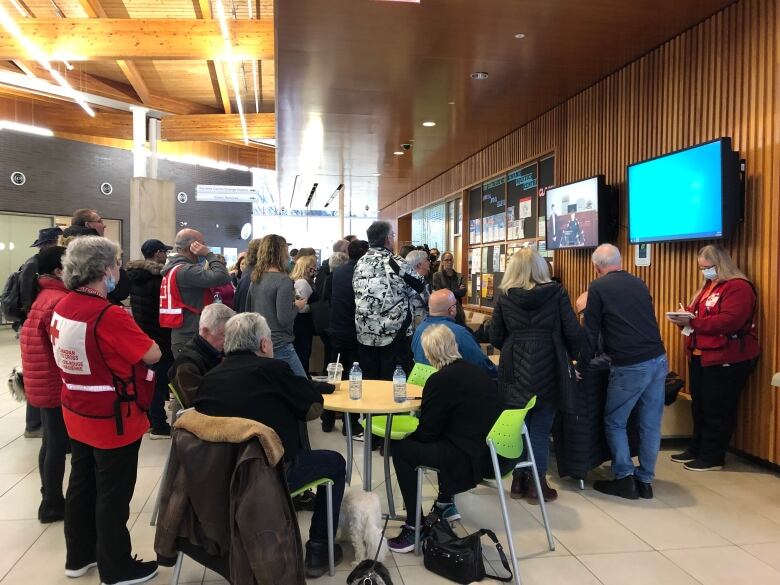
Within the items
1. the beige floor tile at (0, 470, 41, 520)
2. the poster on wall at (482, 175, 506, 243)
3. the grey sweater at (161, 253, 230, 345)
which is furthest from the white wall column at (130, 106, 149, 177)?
the beige floor tile at (0, 470, 41, 520)

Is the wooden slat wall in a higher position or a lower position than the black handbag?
higher

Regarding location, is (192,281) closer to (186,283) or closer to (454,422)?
(186,283)

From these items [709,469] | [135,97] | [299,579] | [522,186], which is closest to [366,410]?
[299,579]

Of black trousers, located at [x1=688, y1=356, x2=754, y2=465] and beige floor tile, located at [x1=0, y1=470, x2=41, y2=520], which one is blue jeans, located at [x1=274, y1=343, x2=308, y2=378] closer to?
beige floor tile, located at [x1=0, y1=470, x2=41, y2=520]

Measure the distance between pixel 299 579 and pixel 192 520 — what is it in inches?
17.3

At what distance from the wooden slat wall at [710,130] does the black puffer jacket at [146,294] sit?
4108 millimetres

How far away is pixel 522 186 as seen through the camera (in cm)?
808

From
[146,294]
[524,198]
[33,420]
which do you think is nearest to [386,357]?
[146,294]

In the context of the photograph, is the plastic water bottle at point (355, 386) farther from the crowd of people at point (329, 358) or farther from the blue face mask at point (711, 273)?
the blue face mask at point (711, 273)

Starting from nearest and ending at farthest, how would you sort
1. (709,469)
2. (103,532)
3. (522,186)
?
(103,532)
(709,469)
(522,186)

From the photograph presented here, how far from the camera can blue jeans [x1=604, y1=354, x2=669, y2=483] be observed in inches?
152

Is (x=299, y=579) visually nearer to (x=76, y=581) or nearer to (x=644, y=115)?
(x=76, y=581)

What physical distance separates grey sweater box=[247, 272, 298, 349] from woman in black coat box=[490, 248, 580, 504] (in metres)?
1.43

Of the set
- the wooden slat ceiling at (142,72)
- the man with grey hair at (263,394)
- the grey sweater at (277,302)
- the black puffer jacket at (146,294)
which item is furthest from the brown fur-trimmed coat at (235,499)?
the wooden slat ceiling at (142,72)
